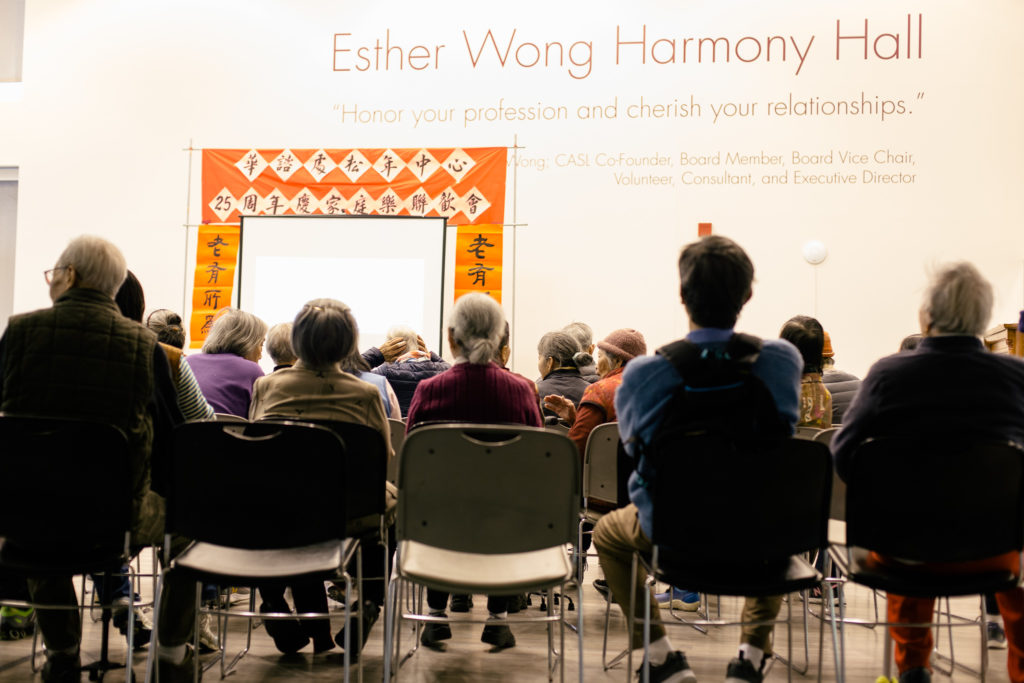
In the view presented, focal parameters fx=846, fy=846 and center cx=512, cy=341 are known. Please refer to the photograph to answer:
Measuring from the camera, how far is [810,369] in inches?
137

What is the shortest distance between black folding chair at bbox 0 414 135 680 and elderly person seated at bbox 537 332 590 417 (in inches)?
80.8

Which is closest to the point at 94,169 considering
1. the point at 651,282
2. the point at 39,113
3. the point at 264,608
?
the point at 39,113

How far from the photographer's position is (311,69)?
7.11 metres

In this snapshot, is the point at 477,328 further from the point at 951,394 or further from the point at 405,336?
the point at 405,336

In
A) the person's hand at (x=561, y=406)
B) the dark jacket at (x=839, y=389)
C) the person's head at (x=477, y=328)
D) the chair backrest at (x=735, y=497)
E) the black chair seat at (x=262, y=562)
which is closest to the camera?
the chair backrest at (x=735, y=497)

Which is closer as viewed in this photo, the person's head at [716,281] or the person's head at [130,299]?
the person's head at [716,281]

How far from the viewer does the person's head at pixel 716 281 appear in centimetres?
210

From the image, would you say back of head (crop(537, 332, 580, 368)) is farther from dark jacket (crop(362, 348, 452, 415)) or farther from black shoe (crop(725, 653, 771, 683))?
black shoe (crop(725, 653, 771, 683))

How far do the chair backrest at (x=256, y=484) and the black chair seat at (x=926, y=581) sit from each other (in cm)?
134

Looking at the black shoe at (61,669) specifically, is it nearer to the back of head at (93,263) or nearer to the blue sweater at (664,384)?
the back of head at (93,263)

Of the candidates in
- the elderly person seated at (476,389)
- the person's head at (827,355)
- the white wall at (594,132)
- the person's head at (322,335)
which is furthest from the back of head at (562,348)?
the white wall at (594,132)

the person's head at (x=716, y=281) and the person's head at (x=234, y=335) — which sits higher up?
the person's head at (x=716, y=281)

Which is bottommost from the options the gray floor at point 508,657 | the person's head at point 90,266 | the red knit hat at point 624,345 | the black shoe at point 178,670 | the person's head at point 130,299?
the gray floor at point 508,657

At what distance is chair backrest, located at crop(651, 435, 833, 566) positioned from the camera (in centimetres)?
198
